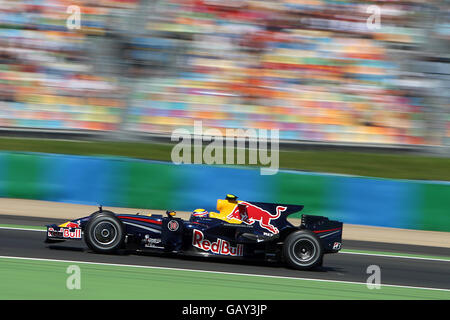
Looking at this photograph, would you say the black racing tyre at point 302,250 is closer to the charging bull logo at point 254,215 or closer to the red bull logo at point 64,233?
the charging bull logo at point 254,215

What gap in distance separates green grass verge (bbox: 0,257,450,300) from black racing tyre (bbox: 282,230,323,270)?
0.49 m

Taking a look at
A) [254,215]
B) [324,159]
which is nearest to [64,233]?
[254,215]

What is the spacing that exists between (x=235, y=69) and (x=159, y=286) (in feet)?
36.3

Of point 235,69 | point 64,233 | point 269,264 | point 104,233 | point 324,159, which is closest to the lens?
point 64,233

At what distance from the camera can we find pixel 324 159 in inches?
565

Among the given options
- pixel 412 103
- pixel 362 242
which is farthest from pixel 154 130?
pixel 362 242

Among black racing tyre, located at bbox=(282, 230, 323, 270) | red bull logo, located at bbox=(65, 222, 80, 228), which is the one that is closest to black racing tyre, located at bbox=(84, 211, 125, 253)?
red bull logo, located at bbox=(65, 222, 80, 228)

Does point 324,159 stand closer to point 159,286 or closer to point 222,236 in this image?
point 222,236

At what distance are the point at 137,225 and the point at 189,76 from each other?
9.85m

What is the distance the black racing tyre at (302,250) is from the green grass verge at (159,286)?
49 cm

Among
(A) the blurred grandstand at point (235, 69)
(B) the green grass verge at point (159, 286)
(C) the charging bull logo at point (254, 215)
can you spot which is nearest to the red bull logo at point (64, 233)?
(B) the green grass verge at point (159, 286)

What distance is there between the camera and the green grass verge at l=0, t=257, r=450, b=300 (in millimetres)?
5957

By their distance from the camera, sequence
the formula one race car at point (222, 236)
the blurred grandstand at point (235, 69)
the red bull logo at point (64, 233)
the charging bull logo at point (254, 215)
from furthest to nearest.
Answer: the blurred grandstand at point (235, 69), the charging bull logo at point (254, 215), the formula one race car at point (222, 236), the red bull logo at point (64, 233)

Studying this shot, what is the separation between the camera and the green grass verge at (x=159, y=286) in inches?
235
